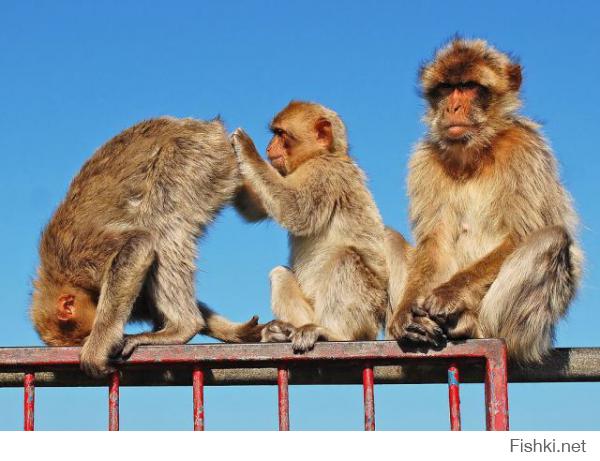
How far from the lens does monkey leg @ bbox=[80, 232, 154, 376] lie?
18.8 feet

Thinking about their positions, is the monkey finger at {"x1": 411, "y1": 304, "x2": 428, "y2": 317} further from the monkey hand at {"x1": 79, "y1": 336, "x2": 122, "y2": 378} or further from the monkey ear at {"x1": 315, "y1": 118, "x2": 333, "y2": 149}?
the monkey ear at {"x1": 315, "y1": 118, "x2": 333, "y2": 149}

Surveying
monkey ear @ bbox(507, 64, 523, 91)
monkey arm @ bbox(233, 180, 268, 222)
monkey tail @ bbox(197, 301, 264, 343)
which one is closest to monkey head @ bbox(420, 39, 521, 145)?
monkey ear @ bbox(507, 64, 523, 91)

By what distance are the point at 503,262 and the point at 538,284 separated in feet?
0.94

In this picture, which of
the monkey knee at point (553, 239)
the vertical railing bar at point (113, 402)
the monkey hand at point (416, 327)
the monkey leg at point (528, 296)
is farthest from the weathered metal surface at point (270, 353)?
the monkey knee at point (553, 239)

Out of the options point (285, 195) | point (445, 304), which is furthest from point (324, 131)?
point (445, 304)

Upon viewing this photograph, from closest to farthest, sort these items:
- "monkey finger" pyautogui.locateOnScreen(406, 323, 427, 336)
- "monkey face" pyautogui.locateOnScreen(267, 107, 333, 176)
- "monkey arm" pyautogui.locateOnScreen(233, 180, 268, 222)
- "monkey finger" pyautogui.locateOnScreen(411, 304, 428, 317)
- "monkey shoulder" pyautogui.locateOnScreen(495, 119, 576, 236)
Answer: "monkey finger" pyautogui.locateOnScreen(406, 323, 427, 336) → "monkey finger" pyautogui.locateOnScreen(411, 304, 428, 317) → "monkey shoulder" pyautogui.locateOnScreen(495, 119, 576, 236) → "monkey arm" pyautogui.locateOnScreen(233, 180, 268, 222) → "monkey face" pyautogui.locateOnScreen(267, 107, 333, 176)

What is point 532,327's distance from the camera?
574 cm

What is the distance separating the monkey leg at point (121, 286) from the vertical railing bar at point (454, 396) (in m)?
1.98

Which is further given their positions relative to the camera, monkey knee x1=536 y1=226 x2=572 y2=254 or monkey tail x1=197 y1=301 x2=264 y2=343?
monkey tail x1=197 y1=301 x2=264 y2=343

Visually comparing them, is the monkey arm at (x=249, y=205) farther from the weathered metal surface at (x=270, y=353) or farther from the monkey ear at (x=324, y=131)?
the weathered metal surface at (x=270, y=353)

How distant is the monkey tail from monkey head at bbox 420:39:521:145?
71.7 inches
